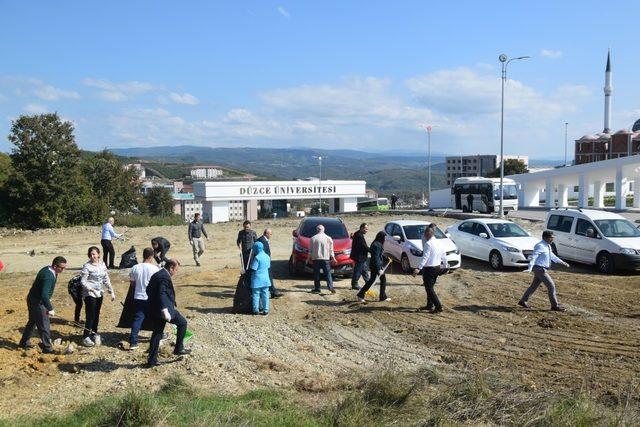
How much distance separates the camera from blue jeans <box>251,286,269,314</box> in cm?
1220

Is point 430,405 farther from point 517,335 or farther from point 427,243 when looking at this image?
point 427,243

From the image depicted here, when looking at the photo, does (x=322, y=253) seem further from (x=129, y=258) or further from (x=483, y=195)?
(x=483, y=195)

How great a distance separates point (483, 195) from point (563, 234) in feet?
79.5

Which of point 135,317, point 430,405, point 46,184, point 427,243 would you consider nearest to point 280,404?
point 430,405

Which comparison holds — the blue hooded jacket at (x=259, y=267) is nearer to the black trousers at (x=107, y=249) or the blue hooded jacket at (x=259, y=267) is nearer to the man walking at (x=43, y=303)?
the man walking at (x=43, y=303)

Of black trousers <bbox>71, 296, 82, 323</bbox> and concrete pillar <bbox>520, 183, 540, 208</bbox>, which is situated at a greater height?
concrete pillar <bbox>520, 183, 540, 208</bbox>

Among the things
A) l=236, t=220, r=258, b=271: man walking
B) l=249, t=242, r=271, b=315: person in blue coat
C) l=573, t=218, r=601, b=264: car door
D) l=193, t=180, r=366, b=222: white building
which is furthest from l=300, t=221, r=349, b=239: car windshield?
l=193, t=180, r=366, b=222: white building

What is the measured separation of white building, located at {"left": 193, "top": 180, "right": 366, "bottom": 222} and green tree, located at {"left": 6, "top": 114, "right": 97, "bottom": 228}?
20.7 m

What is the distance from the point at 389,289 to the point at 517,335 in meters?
4.98

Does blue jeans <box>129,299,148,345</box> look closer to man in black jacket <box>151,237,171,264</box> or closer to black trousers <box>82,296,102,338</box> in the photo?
black trousers <box>82,296,102,338</box>

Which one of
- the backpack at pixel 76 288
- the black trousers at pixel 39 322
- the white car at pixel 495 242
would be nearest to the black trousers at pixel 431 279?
the white car at pixel 495 242

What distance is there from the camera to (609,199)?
173ft

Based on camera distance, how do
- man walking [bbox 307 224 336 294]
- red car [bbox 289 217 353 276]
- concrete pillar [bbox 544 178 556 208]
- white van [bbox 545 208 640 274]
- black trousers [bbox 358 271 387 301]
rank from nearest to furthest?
black trousers [bbox 358 271 387 301]
man walking [bbox 307 224 336 294]
red car [bbox 289 217 353 276]
white van [bbox 545 208 640 274]
concrete pillar [bbox 544 178 556 208]

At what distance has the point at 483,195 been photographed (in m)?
42.6
